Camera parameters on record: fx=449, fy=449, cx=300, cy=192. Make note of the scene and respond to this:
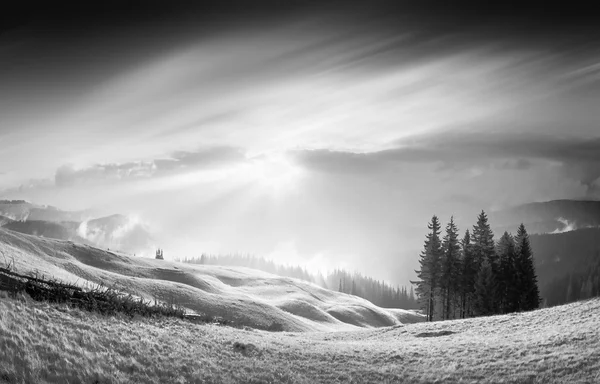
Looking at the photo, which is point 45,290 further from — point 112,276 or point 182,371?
point 112,276

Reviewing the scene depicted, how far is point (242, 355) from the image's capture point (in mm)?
26250

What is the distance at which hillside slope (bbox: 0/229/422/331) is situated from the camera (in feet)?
262

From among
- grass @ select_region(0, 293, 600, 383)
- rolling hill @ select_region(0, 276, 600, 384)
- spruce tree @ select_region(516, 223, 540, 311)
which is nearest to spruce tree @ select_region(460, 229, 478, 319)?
spruce tree @ select_region(516, 223, 540, 311)

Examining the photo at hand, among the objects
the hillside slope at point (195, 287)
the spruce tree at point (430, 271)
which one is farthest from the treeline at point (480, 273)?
the hillside slope at point (195, 287)

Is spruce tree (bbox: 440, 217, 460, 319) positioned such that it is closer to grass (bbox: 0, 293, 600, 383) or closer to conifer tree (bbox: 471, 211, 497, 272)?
conifer tree (bbox: 471, 211, 497, 272)

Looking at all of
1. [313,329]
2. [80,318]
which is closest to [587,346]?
[80,318]

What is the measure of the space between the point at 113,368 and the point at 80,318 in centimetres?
503

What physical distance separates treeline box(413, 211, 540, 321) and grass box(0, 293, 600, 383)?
1180 inches

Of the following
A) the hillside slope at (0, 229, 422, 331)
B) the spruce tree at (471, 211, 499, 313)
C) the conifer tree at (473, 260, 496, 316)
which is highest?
the spruce tree at (471, 211, 499, 313)

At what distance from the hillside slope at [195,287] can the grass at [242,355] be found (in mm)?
39955

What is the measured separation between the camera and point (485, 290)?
2699 inches

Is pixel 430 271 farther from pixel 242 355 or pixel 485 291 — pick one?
pixel 242 355

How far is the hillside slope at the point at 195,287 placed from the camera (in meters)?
79.8

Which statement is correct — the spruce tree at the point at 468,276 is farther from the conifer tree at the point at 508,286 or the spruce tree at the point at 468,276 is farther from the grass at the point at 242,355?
the grass at the point at 242,355
